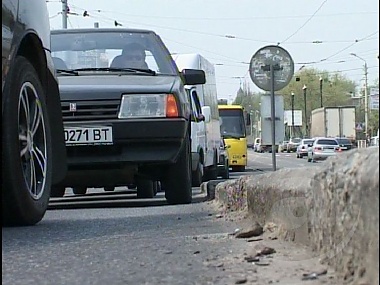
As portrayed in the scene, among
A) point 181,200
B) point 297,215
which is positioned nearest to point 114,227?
point 297,215

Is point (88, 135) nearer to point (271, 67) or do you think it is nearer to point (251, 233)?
point (251, 233)

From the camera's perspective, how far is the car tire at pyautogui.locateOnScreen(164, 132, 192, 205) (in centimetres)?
813

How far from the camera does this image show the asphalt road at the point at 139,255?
342 cm

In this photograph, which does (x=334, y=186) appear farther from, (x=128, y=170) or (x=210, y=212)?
(x=128, y=170)

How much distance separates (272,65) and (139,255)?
8.24 meters

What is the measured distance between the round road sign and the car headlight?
4373 millimetres

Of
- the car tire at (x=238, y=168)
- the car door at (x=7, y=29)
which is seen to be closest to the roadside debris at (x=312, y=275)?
the car door at (x=7, y=29)

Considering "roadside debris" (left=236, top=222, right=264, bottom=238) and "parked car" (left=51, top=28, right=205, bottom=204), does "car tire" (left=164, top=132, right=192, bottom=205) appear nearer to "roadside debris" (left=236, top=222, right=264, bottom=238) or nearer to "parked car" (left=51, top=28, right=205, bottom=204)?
"parked car" (left=51, top=28, right=205, bottom=204)

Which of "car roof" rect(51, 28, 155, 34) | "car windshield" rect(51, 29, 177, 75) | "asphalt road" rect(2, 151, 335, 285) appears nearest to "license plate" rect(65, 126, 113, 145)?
"car windshield" rect(51, 29, 177, 75)

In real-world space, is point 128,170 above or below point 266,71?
below

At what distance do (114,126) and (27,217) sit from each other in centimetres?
233

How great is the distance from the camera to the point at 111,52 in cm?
880

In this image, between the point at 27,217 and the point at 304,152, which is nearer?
the point at 27,217

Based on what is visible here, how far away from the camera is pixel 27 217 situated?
552 cm
